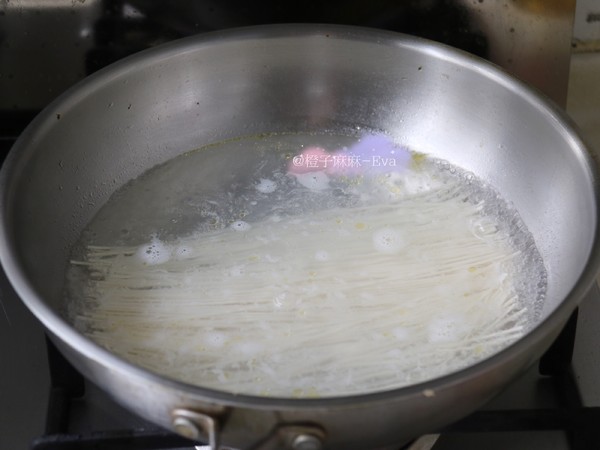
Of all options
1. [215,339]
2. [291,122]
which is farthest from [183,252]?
[291,122]

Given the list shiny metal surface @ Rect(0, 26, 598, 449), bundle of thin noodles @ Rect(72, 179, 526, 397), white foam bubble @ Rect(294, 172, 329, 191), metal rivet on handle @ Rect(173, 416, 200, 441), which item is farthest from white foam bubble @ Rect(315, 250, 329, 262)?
metal rivet on handle @ Rect(173, 416, 200, 441)

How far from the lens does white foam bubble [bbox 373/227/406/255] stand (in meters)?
0.94

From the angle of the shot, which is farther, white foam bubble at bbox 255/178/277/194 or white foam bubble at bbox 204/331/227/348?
white foam bubble at bbox 255/178/277/194

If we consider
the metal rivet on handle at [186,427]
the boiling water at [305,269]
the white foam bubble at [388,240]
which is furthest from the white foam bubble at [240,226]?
the metal rivet on handle at [186,427]

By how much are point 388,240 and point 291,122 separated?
0.77 ft

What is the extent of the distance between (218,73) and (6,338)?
41cm

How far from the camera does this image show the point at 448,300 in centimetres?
88

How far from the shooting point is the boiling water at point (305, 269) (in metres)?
0.82

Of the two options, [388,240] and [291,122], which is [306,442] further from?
[291,122]

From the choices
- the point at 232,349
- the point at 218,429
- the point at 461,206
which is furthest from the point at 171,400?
the point at 461,206

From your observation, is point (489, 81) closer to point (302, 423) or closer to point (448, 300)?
point (448, 300)

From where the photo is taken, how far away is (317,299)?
88 cm

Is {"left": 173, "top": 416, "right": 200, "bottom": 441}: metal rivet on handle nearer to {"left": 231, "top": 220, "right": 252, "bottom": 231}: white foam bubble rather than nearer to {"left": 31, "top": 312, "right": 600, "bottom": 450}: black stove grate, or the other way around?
{"left": 31, "top": 312, "right": 600, "bottom": 450}: black stove grate

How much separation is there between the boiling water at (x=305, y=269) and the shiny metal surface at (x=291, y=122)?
3 centimetres
